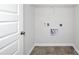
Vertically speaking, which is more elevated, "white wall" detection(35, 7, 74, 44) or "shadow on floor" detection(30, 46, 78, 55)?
"white wall" detection(35, 7, 74, 44)

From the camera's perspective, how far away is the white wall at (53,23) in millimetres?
1631

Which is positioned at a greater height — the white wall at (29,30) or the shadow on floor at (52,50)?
the white wall at (29,30)

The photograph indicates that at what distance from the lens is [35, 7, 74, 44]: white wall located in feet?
5.35

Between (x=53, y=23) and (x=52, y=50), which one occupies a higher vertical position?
(x=53, y=23)

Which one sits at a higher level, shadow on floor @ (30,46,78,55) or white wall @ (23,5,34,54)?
white wall @ (23,5,34,54)

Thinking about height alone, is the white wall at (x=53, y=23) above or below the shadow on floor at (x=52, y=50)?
above

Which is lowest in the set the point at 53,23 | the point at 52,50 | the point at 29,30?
the point at 52,50

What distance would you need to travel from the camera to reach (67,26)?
1.72m

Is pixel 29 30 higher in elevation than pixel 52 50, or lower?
higher

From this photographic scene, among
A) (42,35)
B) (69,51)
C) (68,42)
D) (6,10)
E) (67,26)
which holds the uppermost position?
(6,10)

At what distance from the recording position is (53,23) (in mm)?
1710

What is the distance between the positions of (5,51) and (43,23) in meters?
0.89
